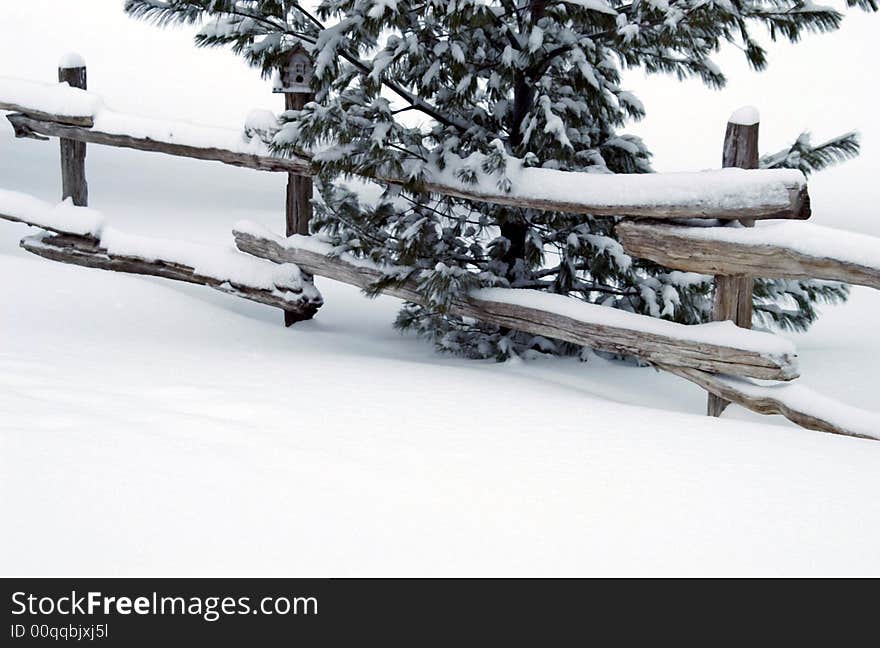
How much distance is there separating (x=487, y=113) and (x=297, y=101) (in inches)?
58.1

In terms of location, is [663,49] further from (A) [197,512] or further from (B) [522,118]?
(A) [197,512]

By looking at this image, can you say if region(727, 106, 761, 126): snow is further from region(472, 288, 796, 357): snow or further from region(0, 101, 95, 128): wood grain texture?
region(0, 101, 95, 128): wood grain texture

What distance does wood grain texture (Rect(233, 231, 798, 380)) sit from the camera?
5477 mm

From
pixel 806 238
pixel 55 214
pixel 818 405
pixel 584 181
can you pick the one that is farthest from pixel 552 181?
pixel 55 214

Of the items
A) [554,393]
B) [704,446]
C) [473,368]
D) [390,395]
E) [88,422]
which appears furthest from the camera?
[473,368]

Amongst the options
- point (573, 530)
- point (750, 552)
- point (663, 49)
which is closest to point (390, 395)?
point (573, 530)

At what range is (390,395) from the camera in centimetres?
482

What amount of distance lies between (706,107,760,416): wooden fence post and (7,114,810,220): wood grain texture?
0.88ft

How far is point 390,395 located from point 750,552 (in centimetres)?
219

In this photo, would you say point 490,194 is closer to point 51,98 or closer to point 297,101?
point 297,101

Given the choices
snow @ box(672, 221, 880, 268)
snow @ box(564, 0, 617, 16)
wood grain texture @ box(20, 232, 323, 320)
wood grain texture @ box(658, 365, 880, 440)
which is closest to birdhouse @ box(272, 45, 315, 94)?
wood grain texture @ box(20, 232, 323, 320)

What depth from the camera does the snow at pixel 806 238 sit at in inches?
195

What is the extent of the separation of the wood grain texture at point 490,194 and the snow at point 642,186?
2 centimetres
